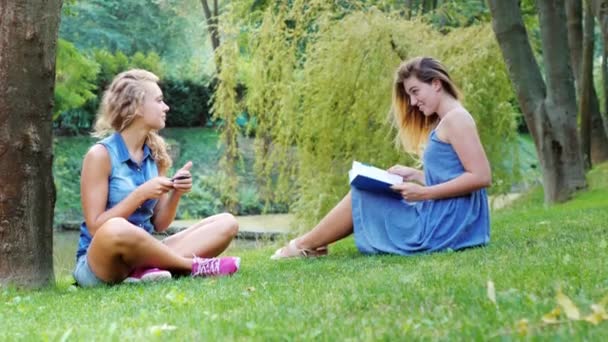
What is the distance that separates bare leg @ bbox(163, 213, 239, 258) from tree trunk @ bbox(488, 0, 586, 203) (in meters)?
6.23

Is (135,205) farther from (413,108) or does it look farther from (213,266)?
(413,108)

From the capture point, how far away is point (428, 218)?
19.2 ft

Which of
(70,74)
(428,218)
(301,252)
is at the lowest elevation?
(301,252)

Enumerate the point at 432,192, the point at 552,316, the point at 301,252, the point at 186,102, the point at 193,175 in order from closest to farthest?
the point at 552,316 → the point at 432,192 → the point at 301,252 → the point at 193,175 → the point at 186,102

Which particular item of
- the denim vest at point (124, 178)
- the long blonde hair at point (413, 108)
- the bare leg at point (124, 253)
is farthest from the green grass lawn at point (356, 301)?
the long blonde hair at point (413, 108)

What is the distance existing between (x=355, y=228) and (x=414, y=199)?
1.72ft

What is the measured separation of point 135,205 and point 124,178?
0.94 ft

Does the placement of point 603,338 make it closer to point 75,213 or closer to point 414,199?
point 414,199

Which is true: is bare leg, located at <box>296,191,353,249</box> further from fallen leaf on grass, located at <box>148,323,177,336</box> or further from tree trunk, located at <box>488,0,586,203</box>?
tree trunk, located at <box>488,0,586,203</box>

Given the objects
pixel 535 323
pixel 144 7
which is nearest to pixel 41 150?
pixel 535 323

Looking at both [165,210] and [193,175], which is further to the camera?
[193,175]

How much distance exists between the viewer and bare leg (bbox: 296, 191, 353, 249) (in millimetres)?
6109

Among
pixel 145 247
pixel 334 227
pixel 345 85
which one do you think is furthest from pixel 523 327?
pixel 345 85

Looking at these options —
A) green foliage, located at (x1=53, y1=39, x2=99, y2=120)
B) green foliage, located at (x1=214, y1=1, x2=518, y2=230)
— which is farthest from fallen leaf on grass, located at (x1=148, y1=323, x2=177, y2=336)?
green foliage, located at (x1=53, y1=39, x2=99, y2=120)
